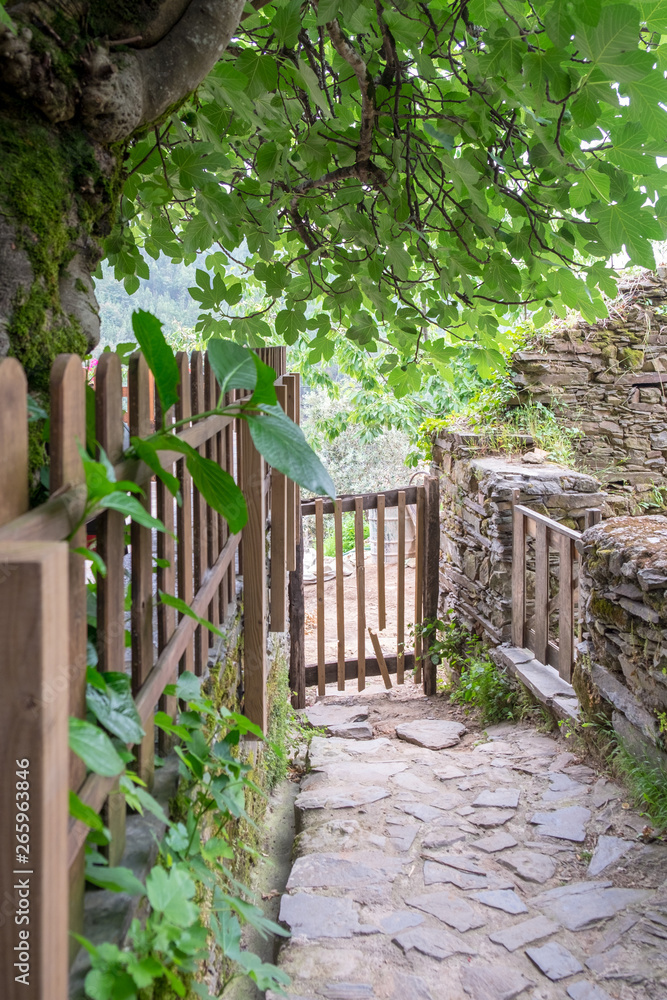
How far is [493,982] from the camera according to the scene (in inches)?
88.3

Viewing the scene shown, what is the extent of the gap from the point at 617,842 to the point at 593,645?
3.60 ft

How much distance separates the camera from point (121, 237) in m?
2.45

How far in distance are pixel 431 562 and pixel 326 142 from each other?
489cm

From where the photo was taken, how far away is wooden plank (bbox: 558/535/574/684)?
452 cm

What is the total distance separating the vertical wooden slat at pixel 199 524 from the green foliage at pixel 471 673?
381 cm

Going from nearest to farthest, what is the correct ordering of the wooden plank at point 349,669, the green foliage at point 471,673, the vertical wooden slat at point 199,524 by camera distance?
the vertical wooden slat at point 199,524 < the green foliage at point 471,673 < the wooden plank at point 349,669

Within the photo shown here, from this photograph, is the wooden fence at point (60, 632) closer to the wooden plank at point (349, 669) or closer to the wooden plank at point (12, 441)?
the wooden plank at point (12, 441)

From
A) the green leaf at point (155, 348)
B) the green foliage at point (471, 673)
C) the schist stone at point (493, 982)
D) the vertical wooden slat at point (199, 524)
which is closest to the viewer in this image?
the green leaf at point (155, 348)

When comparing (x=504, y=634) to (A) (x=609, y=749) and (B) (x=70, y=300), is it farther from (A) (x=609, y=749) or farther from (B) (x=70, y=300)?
(B) (x=70, y=300)

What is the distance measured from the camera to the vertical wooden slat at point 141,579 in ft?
3.62

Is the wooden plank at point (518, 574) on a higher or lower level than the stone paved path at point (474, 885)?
higher

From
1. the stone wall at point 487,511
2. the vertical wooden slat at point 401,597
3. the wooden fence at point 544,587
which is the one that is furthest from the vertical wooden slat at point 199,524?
the vertical wooden slat at point 401,597

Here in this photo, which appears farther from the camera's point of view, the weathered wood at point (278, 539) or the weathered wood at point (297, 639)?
the weathered wood at point (297, 639)

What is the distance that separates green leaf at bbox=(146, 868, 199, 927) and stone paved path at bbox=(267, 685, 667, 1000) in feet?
4.79
